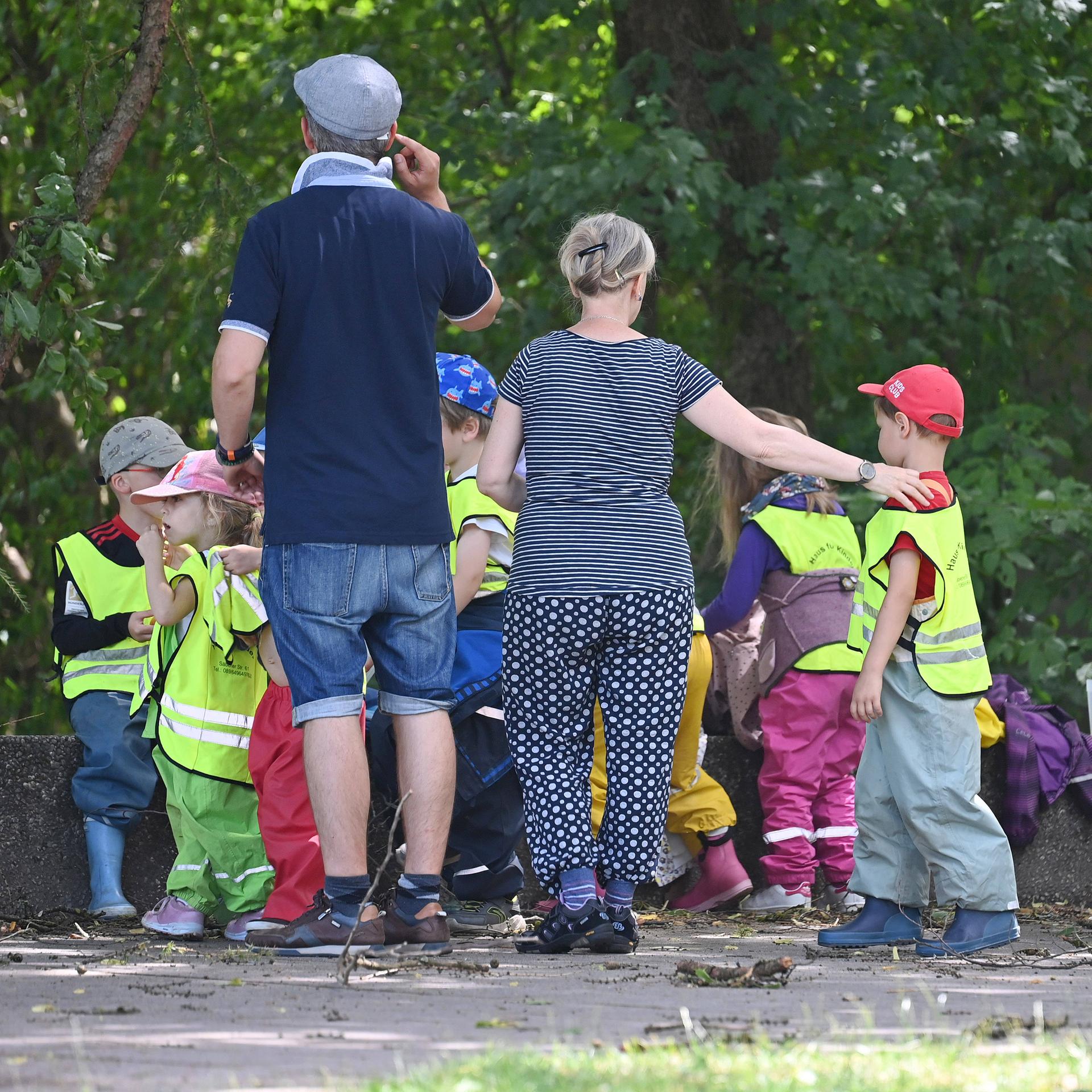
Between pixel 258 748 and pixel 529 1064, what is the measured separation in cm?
242

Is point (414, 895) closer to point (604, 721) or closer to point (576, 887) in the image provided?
point (576, 887)

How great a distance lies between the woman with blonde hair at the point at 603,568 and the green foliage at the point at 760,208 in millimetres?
3477

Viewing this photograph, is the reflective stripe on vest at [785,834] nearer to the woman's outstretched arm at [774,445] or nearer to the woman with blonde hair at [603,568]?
the woman with blonde hair at [603,568]

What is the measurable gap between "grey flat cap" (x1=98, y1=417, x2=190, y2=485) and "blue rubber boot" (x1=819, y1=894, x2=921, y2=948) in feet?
8.69

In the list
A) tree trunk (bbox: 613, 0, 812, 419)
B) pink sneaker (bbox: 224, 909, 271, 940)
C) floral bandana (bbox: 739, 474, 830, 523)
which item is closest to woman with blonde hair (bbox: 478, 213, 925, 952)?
pink sneaker (bbox: 224, 909, 271, 940)

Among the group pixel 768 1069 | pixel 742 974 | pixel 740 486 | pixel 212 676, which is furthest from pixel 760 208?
pixel 768 1069

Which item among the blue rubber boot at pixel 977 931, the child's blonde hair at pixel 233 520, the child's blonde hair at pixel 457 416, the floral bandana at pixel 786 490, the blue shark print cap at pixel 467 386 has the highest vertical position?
the blue shark print cap at pixel 467 386

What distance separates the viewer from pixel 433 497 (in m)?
4.08

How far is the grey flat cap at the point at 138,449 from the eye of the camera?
17.8ft

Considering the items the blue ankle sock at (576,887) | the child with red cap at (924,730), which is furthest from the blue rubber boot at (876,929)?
the blue ankle sock at (576,887)

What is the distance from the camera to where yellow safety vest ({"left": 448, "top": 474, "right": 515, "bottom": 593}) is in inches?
189

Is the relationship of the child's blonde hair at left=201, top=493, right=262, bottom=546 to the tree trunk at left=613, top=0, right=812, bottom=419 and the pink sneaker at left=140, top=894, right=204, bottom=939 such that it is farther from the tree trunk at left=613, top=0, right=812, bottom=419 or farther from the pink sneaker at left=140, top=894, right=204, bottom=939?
the tree trunk at left=613, top=0, right=812, bottom=419

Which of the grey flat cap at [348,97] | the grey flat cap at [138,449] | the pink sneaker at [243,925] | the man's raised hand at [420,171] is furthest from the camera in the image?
the grey flat cap at [138,449]

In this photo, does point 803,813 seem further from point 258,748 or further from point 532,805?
point 258,748
